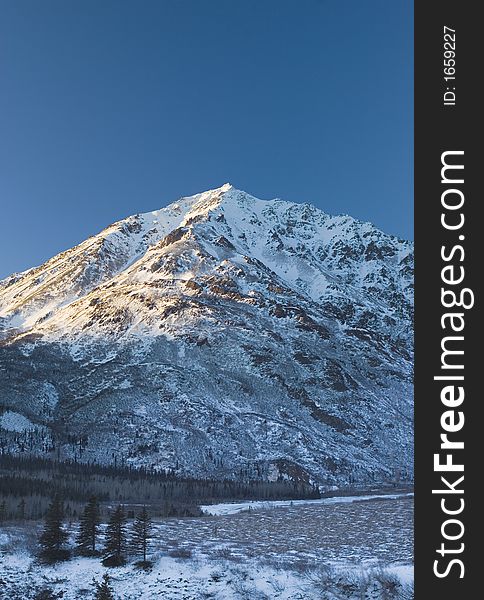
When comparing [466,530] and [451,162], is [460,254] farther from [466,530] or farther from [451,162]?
[466,530]

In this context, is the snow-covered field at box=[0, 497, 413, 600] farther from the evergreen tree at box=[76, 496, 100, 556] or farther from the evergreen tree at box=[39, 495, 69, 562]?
the evergreen tree at box=[76, 496, 100, 556]

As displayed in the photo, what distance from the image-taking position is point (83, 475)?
170750 mm

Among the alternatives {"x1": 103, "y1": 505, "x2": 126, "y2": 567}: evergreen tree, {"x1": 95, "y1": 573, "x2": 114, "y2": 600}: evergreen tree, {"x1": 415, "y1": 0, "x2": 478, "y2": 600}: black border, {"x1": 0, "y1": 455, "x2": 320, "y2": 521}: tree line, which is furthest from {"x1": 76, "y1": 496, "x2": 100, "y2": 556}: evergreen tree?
{"x1": 415, "y1": 0, "x2": 478, "y2": 600}: black border

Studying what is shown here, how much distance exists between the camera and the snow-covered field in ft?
140

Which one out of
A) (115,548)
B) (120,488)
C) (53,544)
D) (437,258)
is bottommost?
(120,488)

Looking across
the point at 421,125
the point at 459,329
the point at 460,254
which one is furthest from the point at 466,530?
the point at 421,125

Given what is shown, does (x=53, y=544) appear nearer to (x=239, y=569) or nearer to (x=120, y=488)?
(x=239, y=569)

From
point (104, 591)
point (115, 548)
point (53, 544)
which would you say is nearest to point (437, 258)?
point (104, 591)

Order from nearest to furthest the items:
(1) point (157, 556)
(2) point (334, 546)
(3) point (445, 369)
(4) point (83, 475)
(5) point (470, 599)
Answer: (5) point (470, 599) < (3) point (445, 369) < (1) point (157, 556) < (2) point (334, 546) < (4) point (83, 475)

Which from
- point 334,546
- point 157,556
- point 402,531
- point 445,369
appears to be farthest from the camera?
point 402,531

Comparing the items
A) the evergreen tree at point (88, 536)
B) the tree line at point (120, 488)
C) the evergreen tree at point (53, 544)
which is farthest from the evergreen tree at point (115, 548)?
the tree line at point (120, 488)

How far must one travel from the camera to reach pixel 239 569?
1909 inches

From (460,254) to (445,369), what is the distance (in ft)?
5.96

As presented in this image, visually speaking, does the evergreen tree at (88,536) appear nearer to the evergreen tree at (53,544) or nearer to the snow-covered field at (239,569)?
the evergreen tree at (53,544)
